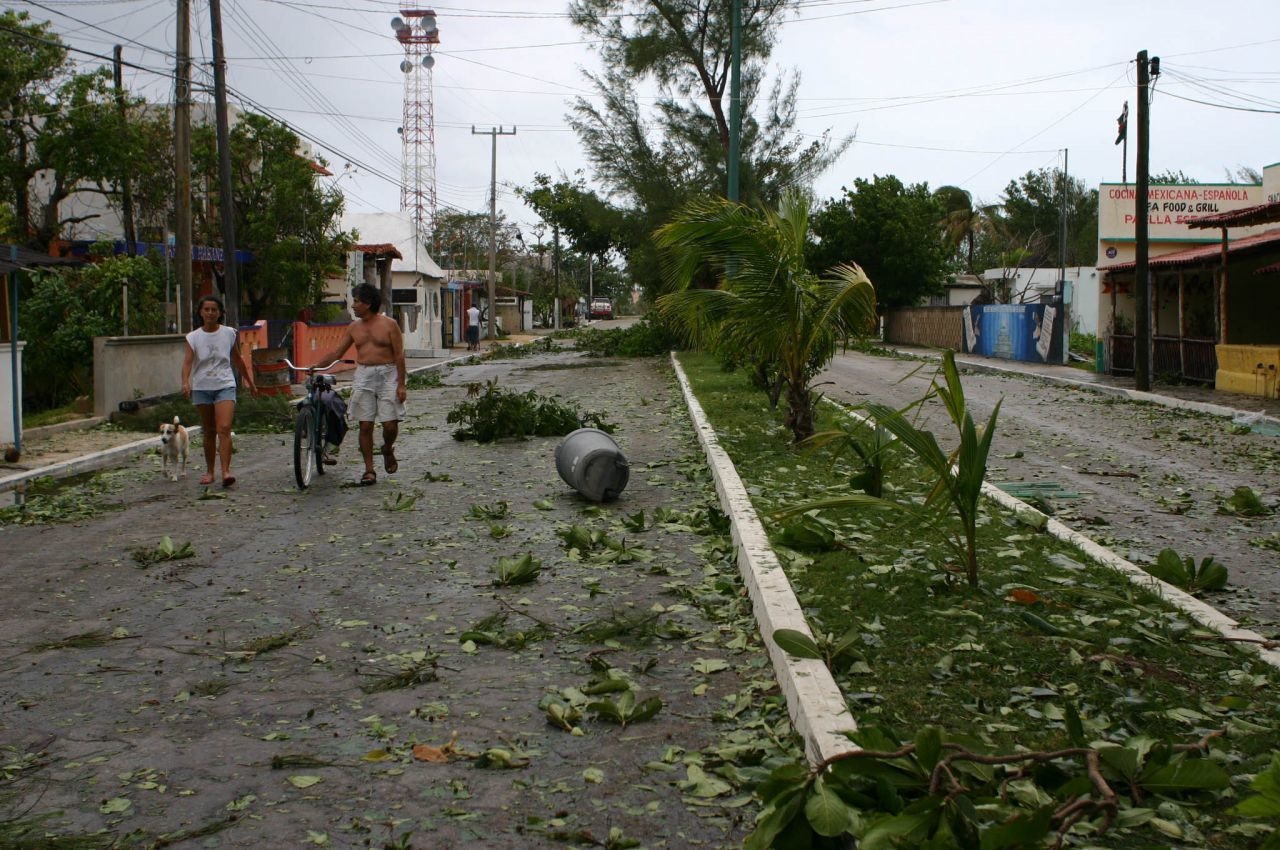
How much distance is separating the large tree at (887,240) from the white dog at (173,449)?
1677 inches

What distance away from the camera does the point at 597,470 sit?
10367 millimetres

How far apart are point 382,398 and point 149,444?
5.46 m

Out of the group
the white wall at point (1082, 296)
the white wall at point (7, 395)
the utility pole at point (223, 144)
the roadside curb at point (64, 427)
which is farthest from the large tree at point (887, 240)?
the white wall at point (7, 395)

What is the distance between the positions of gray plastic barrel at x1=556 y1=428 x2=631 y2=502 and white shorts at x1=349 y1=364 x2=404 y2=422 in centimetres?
206

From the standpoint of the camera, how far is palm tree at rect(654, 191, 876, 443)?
1277cm

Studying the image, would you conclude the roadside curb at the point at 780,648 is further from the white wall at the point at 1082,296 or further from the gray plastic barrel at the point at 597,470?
the white wall at the point at 1082,296

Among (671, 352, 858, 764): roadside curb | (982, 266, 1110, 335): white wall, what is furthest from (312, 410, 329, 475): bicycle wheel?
(982, 266, 1110, 335): white wall

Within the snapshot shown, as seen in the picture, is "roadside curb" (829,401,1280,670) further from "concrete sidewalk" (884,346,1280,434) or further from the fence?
the fence

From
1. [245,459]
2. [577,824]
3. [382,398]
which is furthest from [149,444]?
[577,824]

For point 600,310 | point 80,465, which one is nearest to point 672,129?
point 80,465

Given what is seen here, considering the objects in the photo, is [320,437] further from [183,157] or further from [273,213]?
[273,213]

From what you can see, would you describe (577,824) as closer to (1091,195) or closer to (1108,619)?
(1108,619)

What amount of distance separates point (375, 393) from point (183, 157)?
12.6 metres

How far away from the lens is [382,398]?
11.6m
